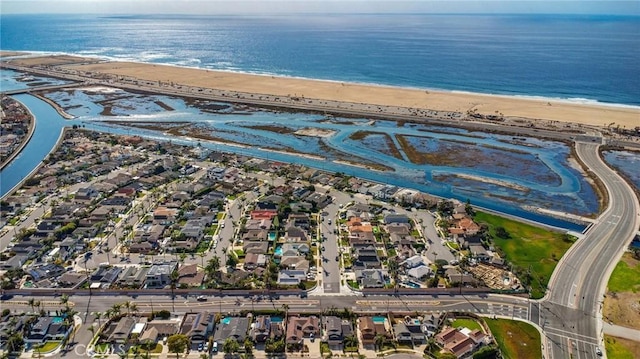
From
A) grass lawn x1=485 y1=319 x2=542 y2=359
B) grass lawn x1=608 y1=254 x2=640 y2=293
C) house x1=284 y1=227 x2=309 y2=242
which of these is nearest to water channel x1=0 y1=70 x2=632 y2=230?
grass lawn x1=608 y1=254 x2=640 y2=293

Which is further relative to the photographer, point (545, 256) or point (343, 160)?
point (343, 160)

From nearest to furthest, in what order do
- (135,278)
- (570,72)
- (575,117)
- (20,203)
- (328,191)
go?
(135,278) → (20,203) → (328,191) → (575,117) → (570,72)

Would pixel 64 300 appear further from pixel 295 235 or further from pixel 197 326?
pixel 295 235

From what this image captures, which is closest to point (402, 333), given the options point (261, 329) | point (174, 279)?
point (261, 329)

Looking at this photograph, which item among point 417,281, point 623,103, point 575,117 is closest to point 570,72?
point 623,103

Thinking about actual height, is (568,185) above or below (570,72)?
below

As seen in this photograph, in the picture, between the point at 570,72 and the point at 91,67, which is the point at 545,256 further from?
the point at 91,67

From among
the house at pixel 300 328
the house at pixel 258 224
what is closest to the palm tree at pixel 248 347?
the house at pixel 300 328
